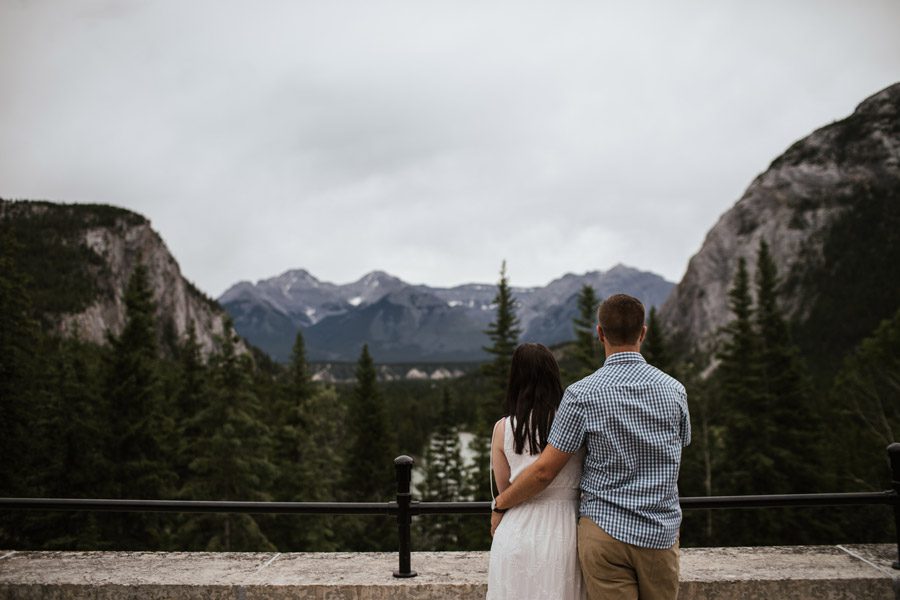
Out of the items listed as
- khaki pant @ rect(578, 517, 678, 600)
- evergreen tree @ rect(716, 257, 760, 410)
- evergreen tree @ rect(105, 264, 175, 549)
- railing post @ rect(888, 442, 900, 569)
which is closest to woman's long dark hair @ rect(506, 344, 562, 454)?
khaki pant @ rect(578, 517, 678, 600)

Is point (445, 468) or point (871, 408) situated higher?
point (871, 408)

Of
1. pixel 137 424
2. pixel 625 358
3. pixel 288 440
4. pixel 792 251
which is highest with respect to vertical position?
pixel 792 251

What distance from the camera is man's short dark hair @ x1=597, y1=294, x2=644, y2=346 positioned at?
9.58ft

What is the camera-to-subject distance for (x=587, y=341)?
1324 inches

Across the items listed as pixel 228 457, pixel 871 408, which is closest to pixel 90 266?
pixel 228 457

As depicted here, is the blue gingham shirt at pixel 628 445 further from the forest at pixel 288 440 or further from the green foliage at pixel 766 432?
the green foliage at pixel 766 432

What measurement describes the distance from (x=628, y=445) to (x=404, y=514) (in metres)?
2.32

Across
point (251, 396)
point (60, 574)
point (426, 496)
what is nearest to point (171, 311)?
point (426, 496)

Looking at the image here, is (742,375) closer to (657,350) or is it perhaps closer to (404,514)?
(657,350)

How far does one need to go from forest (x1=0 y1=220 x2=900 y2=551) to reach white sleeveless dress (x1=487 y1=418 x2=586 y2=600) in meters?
24.6

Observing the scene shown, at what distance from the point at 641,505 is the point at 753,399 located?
33.9 metres

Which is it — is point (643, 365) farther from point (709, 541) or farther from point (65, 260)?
point (65, 260)

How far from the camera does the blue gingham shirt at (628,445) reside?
2842mm

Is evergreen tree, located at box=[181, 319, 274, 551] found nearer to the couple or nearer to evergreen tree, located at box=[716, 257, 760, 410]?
evergreen tree, located at box=[716, 257, 760, 410]
